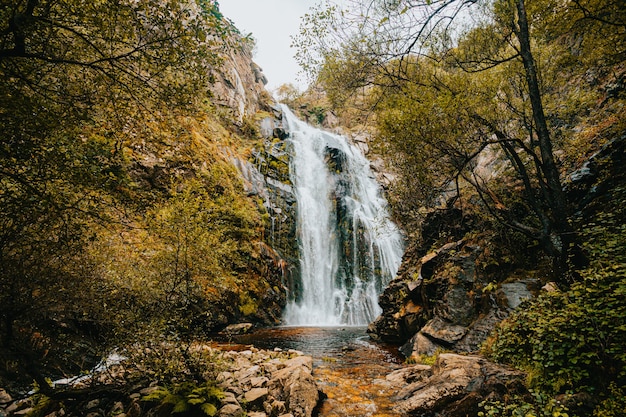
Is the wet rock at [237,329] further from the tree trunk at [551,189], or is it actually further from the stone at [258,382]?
the tree trunk at [551,189]

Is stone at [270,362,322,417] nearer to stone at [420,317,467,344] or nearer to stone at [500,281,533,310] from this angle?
stone at [420,317,467,344]

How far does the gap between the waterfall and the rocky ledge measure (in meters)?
12.4

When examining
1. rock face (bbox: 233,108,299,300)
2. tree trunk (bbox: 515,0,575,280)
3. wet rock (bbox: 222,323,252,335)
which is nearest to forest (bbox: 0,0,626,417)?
tree trunk (bbox: 515,0,575,280)

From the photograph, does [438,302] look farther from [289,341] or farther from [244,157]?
[244,157]

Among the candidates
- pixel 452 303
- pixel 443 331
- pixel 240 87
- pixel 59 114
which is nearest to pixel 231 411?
pixel 59 114

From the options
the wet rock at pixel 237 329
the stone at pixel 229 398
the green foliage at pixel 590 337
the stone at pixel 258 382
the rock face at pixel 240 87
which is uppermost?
the rock face at pixel 240 87

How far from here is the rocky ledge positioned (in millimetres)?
4695

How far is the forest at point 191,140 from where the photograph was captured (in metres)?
3.70

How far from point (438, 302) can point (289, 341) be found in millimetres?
6622

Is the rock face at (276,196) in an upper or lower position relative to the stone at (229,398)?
upper

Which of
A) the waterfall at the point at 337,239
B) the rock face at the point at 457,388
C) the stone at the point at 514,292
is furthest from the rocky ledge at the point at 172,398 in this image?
the waterfall at the point at 337,239

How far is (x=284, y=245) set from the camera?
22984mm

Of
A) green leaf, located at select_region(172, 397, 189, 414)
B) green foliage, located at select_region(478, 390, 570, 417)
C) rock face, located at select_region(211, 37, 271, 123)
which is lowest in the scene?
green leaf, located at select_region(172, 397, 189, 414)

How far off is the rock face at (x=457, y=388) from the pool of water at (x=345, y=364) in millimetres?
501
